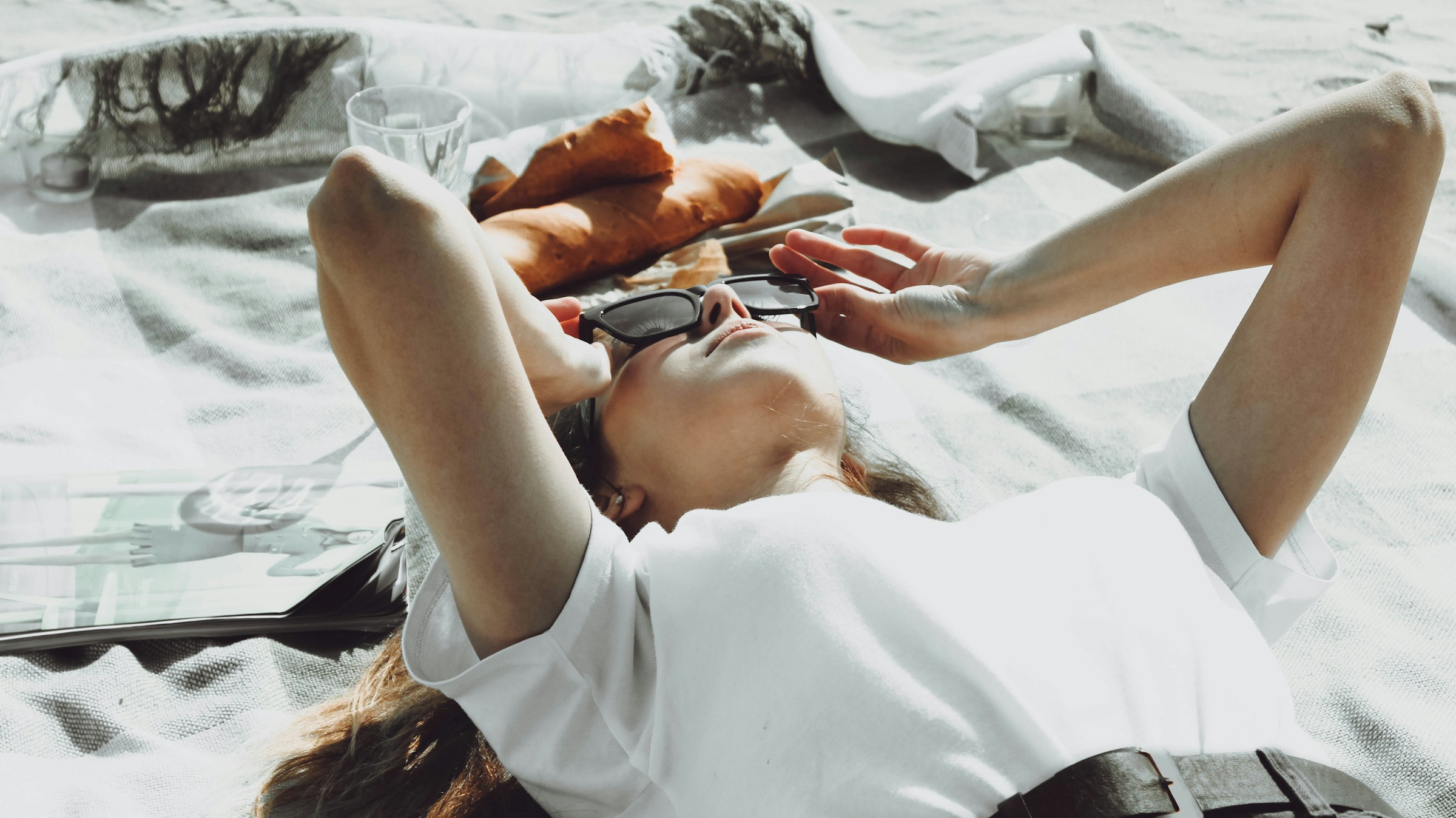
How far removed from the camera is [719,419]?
3.12 ft

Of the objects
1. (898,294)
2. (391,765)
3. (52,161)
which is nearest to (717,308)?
(898,294)

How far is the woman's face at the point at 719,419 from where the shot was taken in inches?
37.6

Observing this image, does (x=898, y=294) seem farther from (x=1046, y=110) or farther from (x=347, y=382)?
(x=1046, y=110)

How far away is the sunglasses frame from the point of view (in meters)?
1.03

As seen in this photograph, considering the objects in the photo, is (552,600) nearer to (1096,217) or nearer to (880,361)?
(1096,217)

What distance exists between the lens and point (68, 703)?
0.93 metres

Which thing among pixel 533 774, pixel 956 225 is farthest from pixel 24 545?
pixel 956 225

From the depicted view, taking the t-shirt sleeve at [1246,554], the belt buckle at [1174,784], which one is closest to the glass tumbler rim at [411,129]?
the t-shirt sleeve at [1246,554]

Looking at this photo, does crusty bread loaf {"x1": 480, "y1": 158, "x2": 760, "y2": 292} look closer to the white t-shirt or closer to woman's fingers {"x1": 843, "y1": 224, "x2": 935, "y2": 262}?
woman's fingers {"x1": 843, "y1": 224, "x2": 935, "y2": 262}

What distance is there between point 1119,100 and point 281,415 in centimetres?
154

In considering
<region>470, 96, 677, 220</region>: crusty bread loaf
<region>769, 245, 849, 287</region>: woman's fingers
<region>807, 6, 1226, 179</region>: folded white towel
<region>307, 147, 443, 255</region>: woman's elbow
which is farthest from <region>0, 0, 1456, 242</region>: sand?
<region>307, 147, 443, 255</region>: woman's elbow

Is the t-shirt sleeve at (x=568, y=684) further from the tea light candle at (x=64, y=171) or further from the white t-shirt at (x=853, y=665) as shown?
the tea light candle at (x=64, y=171)

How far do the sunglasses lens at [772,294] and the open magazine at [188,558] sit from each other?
0.43 metres

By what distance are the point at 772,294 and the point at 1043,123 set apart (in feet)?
3.70
